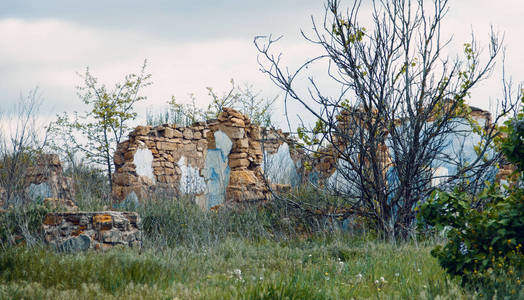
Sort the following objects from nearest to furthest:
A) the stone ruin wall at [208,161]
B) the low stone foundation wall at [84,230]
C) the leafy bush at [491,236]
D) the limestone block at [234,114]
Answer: the leafy bush at [491,236] → the low stone foundation wall at [84,230] → the stone ruin wall at [208,161] → the limestone block at [234,114]

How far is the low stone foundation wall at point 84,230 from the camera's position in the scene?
273 inches

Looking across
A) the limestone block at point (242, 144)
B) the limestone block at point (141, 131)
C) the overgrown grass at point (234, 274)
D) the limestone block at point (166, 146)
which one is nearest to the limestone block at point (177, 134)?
the limestone block at point (166, 146)

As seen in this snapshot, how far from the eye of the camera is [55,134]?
1738 cm

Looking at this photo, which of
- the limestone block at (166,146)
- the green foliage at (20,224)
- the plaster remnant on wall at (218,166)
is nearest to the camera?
the green foliage at (20,224)

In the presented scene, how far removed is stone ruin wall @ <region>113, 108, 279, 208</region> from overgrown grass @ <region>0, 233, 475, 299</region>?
19.8 feet

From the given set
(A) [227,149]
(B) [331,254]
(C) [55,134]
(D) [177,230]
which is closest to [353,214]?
(B) [331,254]

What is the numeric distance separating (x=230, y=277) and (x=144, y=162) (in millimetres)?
11537

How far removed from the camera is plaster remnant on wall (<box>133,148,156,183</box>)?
50.0 ft

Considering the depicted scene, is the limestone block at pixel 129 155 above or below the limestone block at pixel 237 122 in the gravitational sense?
below

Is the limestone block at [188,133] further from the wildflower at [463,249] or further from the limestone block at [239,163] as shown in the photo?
the wildflower at [463,249]

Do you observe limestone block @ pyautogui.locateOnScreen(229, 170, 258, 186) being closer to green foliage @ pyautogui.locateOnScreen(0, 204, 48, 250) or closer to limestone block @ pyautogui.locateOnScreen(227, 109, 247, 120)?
limestone block @ pyautogui.locateOnScreen(227, 109, 247, 120)

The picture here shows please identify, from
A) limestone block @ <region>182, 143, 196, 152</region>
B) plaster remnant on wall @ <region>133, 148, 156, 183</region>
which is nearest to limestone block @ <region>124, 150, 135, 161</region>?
plaster remnant on wall @ <region>133, 148, 156, 183</region>

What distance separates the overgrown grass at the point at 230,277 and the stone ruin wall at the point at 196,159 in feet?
19.8

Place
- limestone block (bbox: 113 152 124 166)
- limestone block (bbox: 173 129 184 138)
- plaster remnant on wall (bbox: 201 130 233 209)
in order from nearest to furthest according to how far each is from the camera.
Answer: plaster remnant on wall (bbox: 201 130 233 209), limestone block (bbox: 113 152 124 166), limestone block (bbox: 173 129 184 138)
